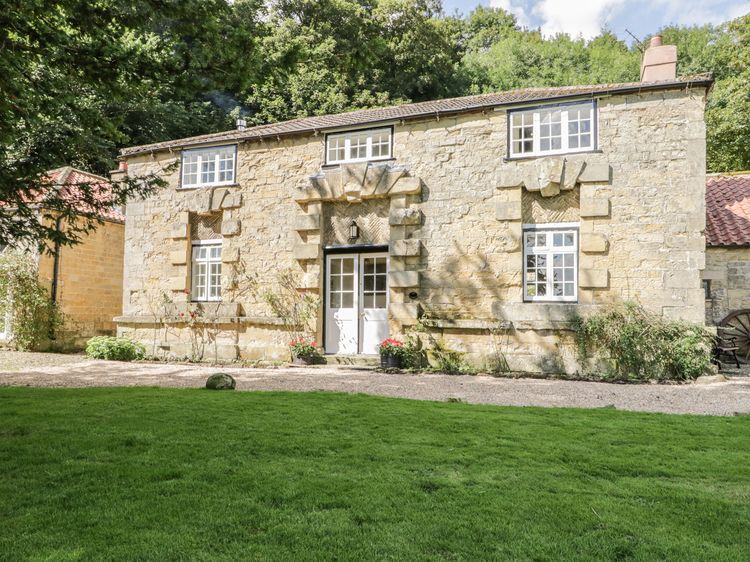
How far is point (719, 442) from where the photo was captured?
14.3 ft

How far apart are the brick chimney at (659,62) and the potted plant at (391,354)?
7.46 meters

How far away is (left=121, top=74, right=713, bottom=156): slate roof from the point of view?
984 centimetres

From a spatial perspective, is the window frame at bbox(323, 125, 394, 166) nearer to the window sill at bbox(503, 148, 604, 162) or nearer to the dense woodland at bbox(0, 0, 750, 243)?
the dense woodland at bbox(0, 0, 750, 243)

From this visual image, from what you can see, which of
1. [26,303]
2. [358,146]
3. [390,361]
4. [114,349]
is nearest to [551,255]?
[390,361]

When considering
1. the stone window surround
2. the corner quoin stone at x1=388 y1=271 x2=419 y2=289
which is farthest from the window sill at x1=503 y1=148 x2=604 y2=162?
the corner quoin stone at x1=388 y1=271 x2=419 y2=289

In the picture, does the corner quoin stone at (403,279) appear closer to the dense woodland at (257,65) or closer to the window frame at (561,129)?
the window frame at (561,129)

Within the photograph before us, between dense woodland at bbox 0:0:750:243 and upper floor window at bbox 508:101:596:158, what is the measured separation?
3542 mm

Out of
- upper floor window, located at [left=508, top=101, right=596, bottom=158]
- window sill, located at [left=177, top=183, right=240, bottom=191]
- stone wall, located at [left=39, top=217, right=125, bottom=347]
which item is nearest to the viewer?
upper floor window, located at [left=508, top=101, right=596, bottom=158]

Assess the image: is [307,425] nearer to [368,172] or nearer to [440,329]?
[440,329]

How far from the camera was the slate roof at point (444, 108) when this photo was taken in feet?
32.3

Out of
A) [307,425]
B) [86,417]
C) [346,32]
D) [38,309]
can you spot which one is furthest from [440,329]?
[346,32]

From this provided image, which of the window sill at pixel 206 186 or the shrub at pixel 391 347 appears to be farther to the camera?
the window sill at pixel 206 186

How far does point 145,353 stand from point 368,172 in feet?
23.0

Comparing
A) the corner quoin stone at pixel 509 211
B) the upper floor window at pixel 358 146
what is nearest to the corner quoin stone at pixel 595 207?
the corner quoin stone at pixel 509 211
